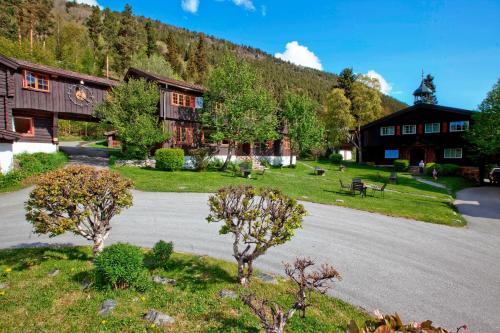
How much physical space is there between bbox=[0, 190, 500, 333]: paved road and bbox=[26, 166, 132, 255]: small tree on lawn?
2.46 metres

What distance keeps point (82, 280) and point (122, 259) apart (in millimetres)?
1430

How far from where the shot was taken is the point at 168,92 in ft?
94.3

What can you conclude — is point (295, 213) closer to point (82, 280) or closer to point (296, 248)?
point (296, 248)

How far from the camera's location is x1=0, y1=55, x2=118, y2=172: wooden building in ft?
74.5

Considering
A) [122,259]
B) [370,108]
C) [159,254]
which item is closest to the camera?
[122,259]

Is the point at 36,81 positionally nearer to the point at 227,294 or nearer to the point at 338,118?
the point at 227,294

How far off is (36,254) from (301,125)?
3225cm

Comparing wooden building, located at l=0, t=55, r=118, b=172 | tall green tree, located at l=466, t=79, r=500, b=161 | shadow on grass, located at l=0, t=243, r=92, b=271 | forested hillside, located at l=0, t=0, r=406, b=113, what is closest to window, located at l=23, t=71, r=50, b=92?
wooden building, located at l=0, t=55, r=118, b=172

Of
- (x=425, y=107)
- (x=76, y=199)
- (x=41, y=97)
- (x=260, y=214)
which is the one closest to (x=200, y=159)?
(x=41, y=97)

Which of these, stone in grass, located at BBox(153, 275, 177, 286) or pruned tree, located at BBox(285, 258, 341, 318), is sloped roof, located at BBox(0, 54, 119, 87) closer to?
stone in grass, located at BBox(153, 275, 177, 286)

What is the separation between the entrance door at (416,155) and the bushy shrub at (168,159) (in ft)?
116

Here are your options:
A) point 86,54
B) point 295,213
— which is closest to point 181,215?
point 295,213

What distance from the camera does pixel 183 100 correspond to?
3017cm

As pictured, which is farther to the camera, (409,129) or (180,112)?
(409,129)
